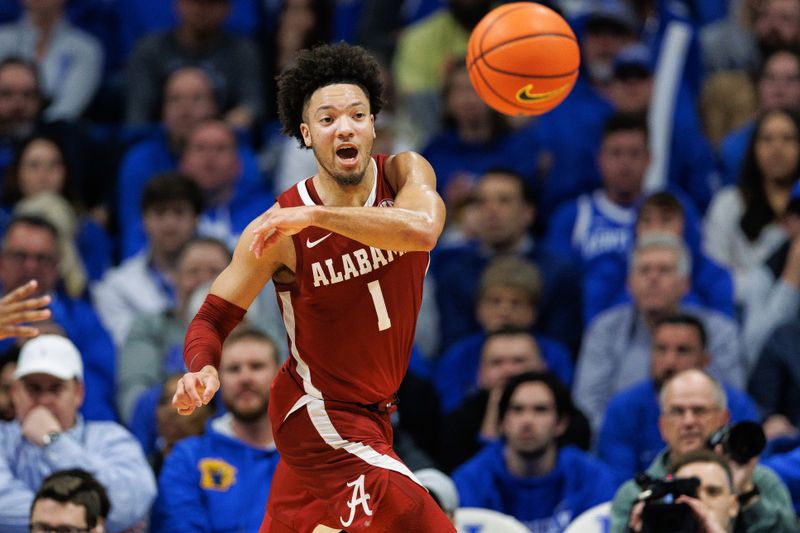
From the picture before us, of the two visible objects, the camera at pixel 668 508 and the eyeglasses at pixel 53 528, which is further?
the eyeglasses at pixel 53 528

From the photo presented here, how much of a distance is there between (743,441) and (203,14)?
699 centimetres

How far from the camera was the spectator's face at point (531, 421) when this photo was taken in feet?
30.2

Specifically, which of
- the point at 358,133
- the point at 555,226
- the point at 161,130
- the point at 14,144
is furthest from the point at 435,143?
the point at 358,133

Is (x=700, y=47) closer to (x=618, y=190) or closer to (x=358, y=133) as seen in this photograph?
(x=618, y=190)

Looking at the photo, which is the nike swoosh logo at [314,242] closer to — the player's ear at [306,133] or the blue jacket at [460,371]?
the player's ear at [306,133]

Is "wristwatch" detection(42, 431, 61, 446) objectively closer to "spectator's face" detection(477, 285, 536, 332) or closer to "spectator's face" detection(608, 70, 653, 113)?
"spectator's face" detection(477, 285, 536, 332)

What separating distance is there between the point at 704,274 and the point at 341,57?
5372mm

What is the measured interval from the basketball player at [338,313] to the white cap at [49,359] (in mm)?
2545

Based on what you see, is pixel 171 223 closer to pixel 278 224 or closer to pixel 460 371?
pixel 460 371

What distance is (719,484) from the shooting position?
7730 mm

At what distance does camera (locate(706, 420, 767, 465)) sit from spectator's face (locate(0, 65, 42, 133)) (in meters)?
7.04

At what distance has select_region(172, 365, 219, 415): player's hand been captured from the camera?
5.92 m

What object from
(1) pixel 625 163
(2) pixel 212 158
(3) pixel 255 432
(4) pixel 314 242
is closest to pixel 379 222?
(4) pixel 314 242

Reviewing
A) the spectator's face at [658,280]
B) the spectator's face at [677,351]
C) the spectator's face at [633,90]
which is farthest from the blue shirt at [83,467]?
the spectator's face at [633,90]
